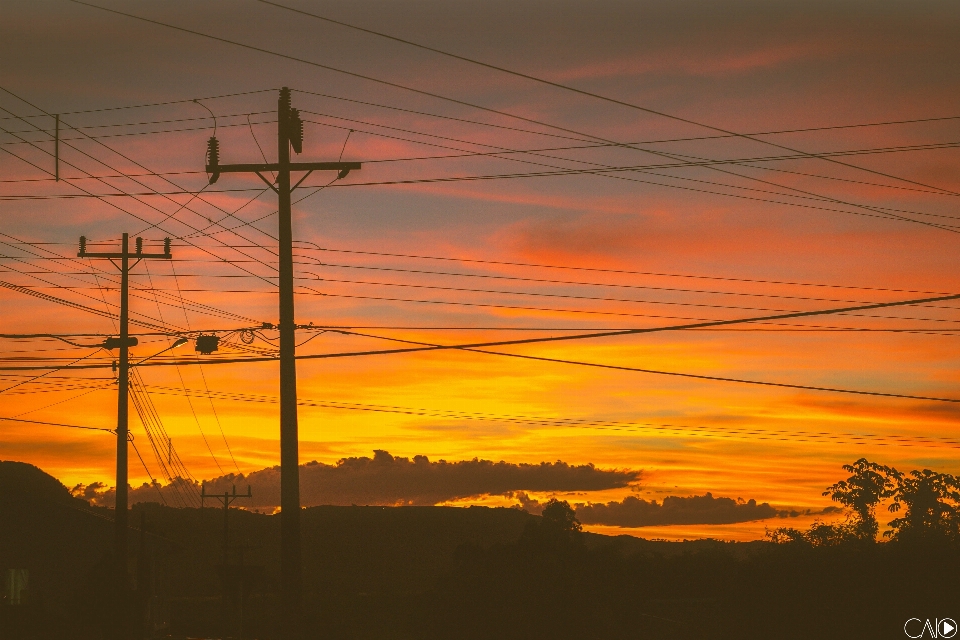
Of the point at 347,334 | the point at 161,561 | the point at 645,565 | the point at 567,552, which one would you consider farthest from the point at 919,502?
the point at 347,334

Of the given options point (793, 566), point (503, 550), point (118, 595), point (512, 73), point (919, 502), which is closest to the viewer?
point (512, 73)

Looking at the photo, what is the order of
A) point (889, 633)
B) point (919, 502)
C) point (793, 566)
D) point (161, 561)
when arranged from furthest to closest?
point (919, 502)
point (793, 566)
point (161, 561)
point (889, 633)

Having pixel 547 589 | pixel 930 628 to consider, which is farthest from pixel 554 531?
pixel 930 628

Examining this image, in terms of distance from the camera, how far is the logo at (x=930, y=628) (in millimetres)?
41938

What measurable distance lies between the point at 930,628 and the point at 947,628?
2088 mm

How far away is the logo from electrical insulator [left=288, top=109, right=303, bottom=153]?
3085cm

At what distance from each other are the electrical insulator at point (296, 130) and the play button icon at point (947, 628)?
101ft

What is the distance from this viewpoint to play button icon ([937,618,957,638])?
41.1m

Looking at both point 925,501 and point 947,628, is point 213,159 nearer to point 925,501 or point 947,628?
point 947,628

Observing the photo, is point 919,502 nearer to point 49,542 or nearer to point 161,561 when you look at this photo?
point 161,561

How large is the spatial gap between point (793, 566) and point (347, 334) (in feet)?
157

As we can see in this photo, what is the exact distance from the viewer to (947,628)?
139 ft

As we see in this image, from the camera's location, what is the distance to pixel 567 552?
89.2 metres

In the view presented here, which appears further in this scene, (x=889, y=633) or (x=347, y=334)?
(x=889, y=633)
